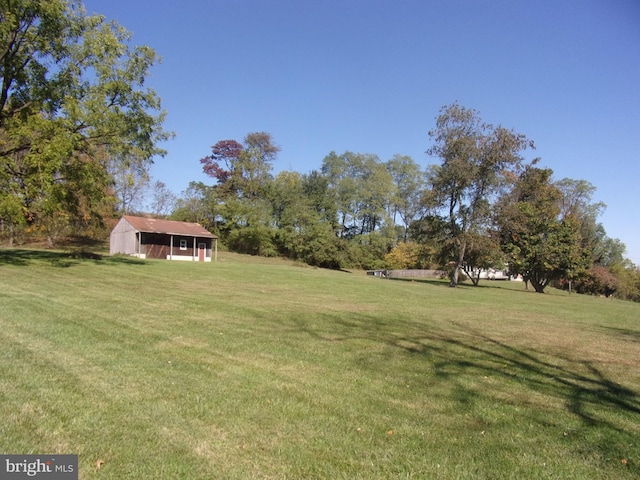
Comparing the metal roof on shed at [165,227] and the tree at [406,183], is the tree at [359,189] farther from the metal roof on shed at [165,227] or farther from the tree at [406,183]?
the metal roof on shed at [165,227]

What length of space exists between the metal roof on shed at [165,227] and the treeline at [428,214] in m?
13.2

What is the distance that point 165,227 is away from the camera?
41.8m

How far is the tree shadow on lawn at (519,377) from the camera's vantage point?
4.40 metres

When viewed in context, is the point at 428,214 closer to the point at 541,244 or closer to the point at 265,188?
the point at 541,244

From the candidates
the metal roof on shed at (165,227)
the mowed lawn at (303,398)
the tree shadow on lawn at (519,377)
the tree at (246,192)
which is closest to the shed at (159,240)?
the metal roof on shed at (165,227)

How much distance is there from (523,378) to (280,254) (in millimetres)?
55331

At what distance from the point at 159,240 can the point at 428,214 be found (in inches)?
992

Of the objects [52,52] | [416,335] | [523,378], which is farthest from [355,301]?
[52,52]

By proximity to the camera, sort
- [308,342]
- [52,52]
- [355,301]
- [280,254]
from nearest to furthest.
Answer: [308,342] → [355,301] → [52,52] → [280,254]

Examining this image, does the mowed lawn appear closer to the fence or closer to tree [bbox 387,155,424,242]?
the fence

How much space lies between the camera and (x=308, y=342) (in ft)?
23.9

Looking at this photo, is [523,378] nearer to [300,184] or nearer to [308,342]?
[308,342]

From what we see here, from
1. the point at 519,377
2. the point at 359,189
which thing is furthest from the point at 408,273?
the point at 519,377

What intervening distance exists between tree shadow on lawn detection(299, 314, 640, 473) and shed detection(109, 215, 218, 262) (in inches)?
1356
